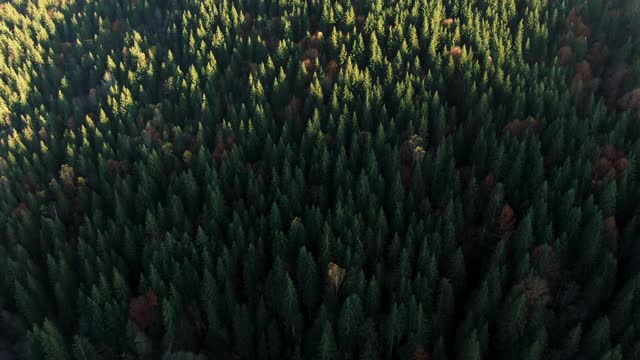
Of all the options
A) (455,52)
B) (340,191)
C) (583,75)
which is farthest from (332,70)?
(583,75)

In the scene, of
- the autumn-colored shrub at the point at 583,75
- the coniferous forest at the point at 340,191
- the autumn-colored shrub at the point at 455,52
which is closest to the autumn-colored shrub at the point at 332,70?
the coniferous forest at the point at 340,191

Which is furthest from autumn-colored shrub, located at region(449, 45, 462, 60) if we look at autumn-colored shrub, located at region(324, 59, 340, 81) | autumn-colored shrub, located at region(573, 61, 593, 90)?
autumn-colored shrub, located at region(324, 59, 340, 81)

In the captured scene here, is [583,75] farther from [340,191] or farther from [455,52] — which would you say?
[340,191]

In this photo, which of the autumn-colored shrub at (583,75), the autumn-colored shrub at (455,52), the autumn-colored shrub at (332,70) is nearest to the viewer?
the autumn-colored shrub at (583,75)

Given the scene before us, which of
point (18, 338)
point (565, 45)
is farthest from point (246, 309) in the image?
point (565, 45)

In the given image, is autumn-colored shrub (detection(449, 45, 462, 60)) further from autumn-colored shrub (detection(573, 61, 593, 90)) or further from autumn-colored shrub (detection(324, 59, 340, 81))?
autumn-colored shrub (detection(324, 59, 340, 81))

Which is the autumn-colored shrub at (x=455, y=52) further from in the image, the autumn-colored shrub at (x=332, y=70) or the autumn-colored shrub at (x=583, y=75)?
the autumn-colored shrub at (x=332, y=70)

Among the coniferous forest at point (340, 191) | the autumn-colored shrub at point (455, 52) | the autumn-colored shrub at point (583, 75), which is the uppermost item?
the autumn-colored shrub at point (455, 52)

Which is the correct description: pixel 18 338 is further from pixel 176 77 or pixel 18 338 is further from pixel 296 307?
pixel 176 77
